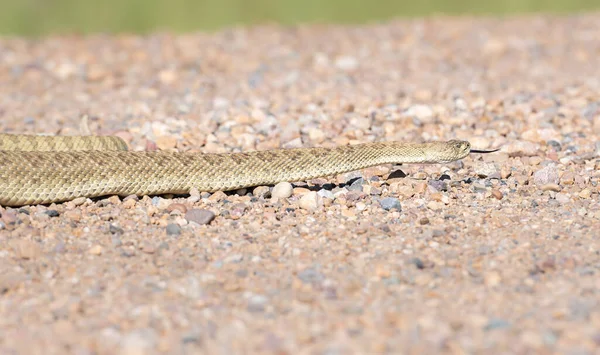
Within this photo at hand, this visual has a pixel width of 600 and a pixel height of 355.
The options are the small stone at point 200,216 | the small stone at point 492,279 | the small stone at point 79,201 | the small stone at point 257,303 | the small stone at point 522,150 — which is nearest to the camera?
the small stone at point 257,303

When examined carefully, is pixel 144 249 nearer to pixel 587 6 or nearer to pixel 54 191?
pixel 54 191

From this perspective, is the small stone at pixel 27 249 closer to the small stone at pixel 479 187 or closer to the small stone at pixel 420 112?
the small stone at pixel 479 187

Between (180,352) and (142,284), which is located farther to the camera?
(142,284)

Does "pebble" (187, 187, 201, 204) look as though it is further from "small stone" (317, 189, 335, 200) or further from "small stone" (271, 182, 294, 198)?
"small stone" (317, 189, 335, 200)

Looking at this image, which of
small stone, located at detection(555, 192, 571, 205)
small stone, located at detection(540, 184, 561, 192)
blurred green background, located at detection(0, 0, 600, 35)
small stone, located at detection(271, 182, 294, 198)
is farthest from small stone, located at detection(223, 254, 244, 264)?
blurred green background, located at detection(0, 0, 600, 35)

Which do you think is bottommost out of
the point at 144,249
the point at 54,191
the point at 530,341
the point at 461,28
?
the point at 530,341

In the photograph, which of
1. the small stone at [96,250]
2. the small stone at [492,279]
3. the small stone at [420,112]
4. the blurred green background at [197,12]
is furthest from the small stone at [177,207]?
the blurred green background at [197,12]

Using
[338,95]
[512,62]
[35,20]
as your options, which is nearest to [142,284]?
[338,95]
